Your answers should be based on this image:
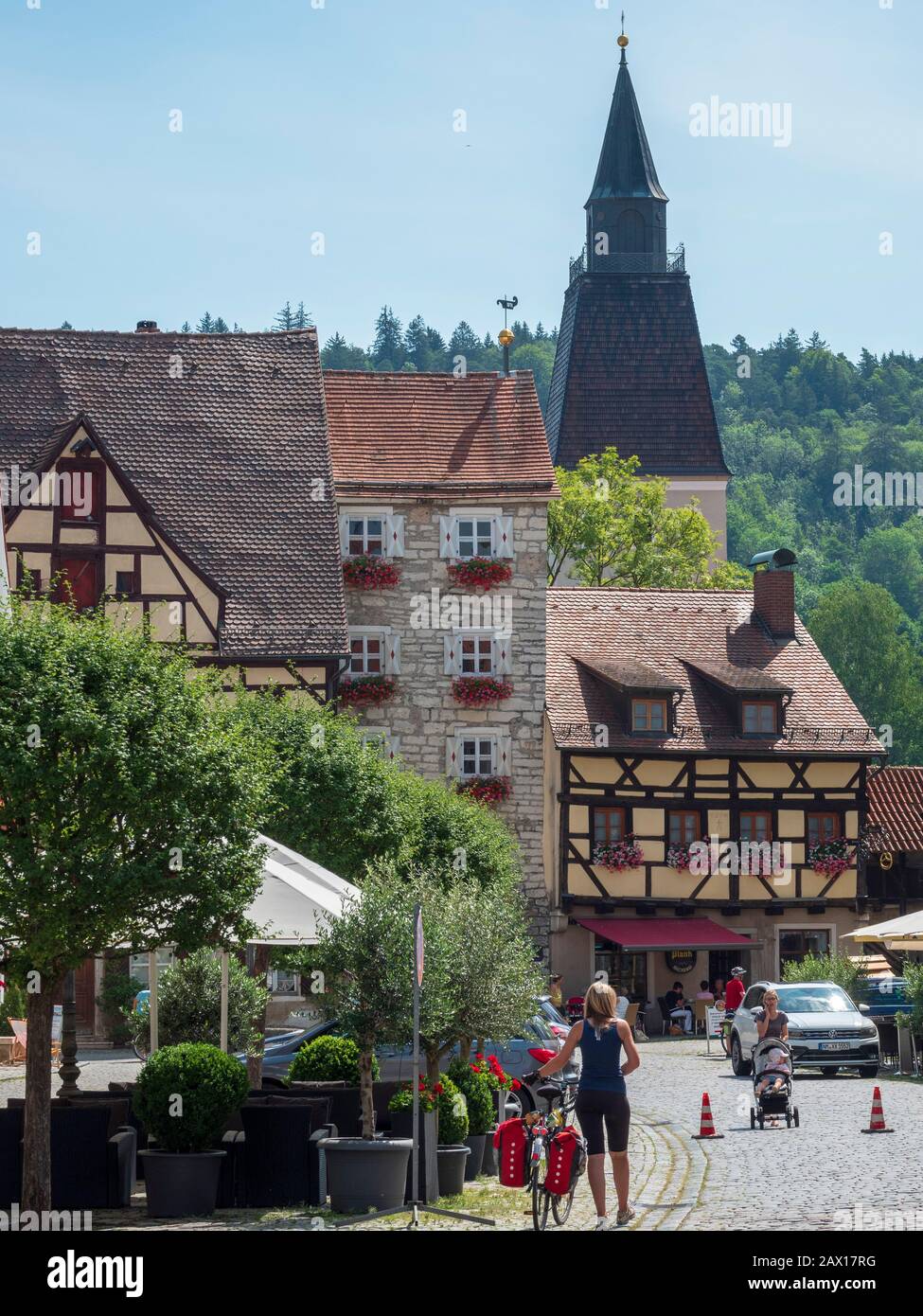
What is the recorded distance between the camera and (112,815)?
15430 millimetres

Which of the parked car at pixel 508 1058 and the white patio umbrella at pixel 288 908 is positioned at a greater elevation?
the white patio umbrella at pixel 288 908

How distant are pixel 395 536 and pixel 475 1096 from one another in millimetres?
25779

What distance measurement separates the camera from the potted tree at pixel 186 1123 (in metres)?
15.6

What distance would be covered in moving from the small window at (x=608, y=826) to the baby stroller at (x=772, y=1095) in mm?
21913

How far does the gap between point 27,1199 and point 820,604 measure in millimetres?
93176

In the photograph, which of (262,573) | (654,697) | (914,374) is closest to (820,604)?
(654,697)

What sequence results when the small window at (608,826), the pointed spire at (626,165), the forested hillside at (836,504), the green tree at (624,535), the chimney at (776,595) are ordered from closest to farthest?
the small window at (608,826)
the chimney at (776,595)
the green tree at (624,535)
the pointed spire at (626,165)
the forested hillside at (836,504)

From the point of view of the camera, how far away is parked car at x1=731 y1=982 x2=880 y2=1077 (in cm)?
3002

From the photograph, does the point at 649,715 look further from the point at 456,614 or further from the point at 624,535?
the point at 624,535

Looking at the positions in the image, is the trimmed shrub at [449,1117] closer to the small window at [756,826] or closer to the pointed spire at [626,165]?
the small window at [756,826]

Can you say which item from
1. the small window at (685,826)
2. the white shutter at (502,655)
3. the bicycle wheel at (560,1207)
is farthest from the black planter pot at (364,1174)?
the small window at (685,826)

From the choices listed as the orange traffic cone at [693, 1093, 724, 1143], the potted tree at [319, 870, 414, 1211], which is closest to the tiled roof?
the orange traffic cone at [693, 1093, 724, 1143]

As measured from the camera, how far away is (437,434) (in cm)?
4469
